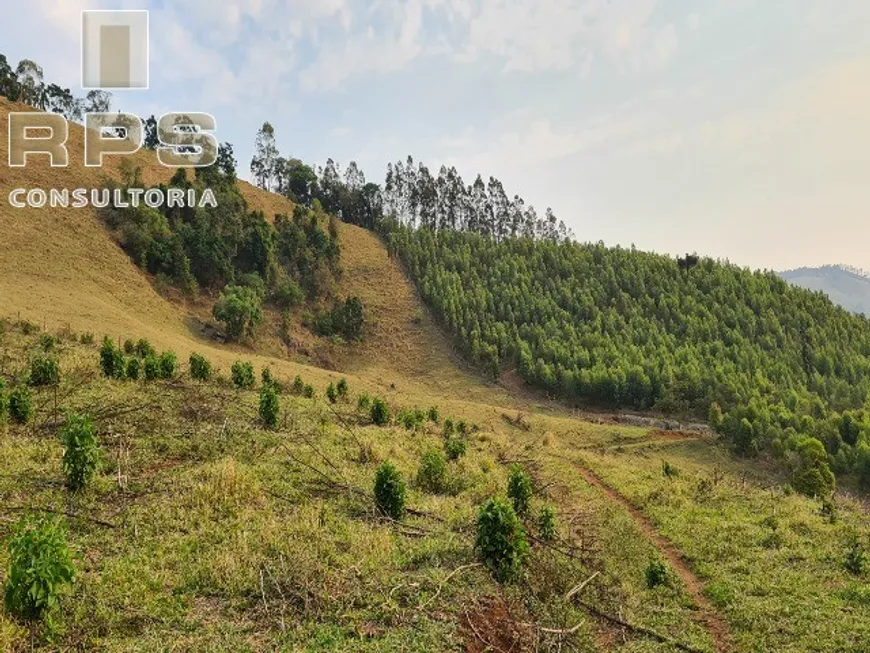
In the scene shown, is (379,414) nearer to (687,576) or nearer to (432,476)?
(432,476)

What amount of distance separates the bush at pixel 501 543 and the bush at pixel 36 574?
5968 millimetres

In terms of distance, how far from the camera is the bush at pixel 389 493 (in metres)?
11.7

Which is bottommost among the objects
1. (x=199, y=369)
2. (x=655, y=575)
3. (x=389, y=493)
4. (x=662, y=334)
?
(x=655, y=575)

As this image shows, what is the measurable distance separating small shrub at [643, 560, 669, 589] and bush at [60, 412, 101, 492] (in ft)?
36.9

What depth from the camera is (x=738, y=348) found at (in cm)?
5884

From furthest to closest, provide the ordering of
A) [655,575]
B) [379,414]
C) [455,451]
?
[379,414]
[455,451]
[655,575]

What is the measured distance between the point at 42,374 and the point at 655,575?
1932 cm

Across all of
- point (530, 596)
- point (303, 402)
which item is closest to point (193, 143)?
point (303, 402)

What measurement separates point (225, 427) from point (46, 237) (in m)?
41.2

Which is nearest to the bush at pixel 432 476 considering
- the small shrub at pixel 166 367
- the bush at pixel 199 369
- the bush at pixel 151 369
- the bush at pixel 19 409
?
the bush at pixel 19 409

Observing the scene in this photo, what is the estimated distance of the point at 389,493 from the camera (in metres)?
11.8

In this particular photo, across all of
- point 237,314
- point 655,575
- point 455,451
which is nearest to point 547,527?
point 655,575

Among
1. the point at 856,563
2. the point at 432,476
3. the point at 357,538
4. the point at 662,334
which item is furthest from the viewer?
the point at 662,334

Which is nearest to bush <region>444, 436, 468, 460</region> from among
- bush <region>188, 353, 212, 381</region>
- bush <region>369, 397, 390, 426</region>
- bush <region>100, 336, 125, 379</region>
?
bush <region>369, 397, 390, 426</region>
